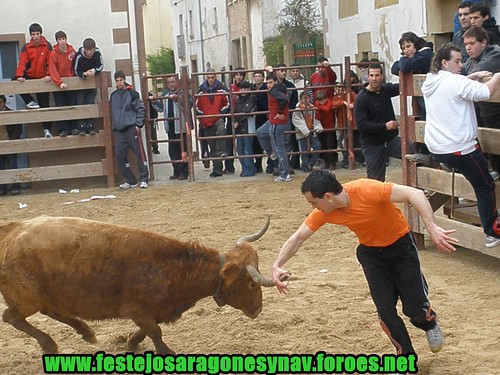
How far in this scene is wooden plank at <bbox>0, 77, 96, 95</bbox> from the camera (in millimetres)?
14672

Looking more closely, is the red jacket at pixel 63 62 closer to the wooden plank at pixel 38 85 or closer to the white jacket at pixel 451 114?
the wooden plank at pixel 38 85

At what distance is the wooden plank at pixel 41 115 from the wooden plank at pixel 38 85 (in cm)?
31

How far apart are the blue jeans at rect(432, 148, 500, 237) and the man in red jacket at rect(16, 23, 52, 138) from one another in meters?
8.65

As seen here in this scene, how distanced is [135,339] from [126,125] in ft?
28.9

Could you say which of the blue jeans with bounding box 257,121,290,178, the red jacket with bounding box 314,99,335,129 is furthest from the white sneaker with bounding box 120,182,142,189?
the red jacket with bounding box 314,99,335,129

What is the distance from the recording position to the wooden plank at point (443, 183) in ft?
27.1

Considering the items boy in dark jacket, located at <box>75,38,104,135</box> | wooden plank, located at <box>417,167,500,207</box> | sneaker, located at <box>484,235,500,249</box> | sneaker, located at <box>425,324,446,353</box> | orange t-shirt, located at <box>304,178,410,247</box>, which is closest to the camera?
orange t-shirt, located at <box>304,178,410,247</box>

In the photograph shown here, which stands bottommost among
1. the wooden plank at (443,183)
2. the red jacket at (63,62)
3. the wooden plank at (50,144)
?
the wooden plank at (443,183)

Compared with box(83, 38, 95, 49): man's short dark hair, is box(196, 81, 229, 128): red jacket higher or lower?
lower

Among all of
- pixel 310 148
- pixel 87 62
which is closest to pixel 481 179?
pixel 310 148

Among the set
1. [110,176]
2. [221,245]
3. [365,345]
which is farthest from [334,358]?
[110,176]

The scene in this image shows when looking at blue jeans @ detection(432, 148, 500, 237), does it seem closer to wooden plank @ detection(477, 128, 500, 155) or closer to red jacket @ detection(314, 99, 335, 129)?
wooden plank @ detection(477, 128, 500, 155)

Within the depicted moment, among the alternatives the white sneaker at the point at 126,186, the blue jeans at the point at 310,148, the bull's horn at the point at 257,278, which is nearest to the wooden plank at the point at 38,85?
the white sneaker at the point at 126,186

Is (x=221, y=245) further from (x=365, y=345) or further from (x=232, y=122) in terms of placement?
(x=232, y=122)
